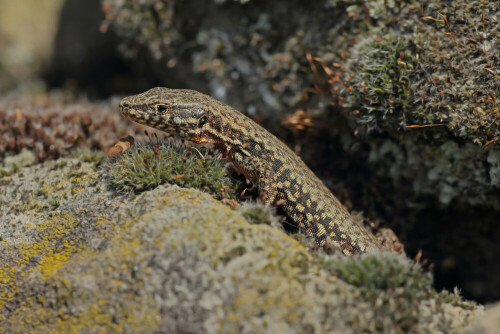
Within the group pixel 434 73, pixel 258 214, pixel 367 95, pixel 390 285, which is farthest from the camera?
pixel 367 95

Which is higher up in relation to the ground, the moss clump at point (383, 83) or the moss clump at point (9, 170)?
the moss clump at point (383, 83)

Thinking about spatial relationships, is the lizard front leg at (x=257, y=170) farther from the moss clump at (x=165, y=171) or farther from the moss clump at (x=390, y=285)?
the moss clump at (x=390, y=285)

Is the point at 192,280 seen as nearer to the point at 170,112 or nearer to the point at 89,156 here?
the point at 170,112

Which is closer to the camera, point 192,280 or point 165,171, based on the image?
point 192,280

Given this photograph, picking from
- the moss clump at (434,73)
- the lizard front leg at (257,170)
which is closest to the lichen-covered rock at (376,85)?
the moss clump at (434,73)

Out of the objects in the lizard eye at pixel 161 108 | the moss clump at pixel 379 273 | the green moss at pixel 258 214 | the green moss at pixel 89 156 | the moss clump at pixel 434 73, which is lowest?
the moss clump at pixel 379 273

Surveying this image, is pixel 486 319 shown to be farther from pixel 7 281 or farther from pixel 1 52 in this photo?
pixel 1 52

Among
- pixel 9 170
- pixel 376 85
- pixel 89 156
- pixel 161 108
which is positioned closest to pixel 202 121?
pixel 161 108
